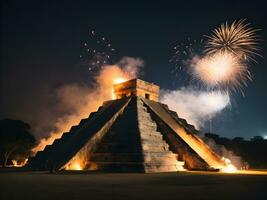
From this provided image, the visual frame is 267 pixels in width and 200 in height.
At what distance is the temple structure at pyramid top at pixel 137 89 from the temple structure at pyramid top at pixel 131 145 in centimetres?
126

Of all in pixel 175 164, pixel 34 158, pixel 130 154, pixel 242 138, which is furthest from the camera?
pixel 242 138

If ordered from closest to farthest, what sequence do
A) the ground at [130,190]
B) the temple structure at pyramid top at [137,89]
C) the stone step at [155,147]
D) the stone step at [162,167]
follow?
the ground at [130,190] < the stone step at [162,167] < the stone step at [155,147] < the temple structure at pyramid top at [137,89]

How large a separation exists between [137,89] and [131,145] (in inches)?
463

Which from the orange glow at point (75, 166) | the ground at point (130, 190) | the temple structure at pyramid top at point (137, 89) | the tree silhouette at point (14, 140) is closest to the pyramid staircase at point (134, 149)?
the orange glow at point (75, 166)

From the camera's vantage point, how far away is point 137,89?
1464 inches

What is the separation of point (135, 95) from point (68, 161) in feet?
44.6

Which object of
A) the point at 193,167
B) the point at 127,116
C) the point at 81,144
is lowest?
the point at 193,167

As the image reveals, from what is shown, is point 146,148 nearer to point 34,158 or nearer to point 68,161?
point 68,161

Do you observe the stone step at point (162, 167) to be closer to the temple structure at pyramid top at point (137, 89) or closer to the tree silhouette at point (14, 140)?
the temple structure at pyramid top at point (137, 89)

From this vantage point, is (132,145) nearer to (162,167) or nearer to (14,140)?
(162,167)

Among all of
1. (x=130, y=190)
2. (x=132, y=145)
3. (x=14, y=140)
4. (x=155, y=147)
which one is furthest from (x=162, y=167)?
(x=14, y=140)

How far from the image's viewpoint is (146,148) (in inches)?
1025

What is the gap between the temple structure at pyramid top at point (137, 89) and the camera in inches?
1468

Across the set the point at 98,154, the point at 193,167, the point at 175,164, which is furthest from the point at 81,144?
the point at 193,167
